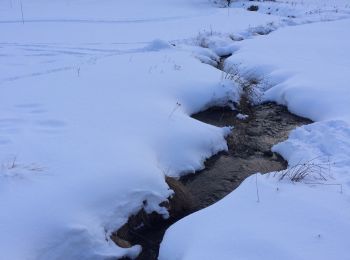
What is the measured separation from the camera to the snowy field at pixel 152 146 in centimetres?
405

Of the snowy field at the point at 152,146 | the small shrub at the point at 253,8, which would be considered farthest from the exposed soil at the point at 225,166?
the small shrub at the point at 253,8

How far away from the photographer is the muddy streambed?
4.92m

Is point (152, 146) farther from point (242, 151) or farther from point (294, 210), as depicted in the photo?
point (294, 210)

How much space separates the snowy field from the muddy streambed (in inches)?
5.9

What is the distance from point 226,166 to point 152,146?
4.26 ft

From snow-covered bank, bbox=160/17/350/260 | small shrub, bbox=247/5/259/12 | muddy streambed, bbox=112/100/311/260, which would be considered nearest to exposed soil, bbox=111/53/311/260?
muddy streambed, bbox=112/100/311/260

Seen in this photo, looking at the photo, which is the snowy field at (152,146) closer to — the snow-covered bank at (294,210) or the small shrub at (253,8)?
the snow-covered bank at (294,210)

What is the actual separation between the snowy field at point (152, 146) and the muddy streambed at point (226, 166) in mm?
149

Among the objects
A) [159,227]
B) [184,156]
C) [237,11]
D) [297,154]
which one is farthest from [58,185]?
[237,11]

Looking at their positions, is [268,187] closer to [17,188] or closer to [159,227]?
[159,227]

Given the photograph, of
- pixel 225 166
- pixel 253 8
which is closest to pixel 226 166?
pixel 225 166

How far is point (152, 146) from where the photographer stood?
6.07 metres

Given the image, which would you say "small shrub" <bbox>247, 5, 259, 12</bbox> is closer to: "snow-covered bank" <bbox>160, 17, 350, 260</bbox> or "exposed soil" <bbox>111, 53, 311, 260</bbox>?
"exposed soil" <bbox>111, 53, 311, 260</bbox>

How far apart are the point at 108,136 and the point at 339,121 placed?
12.9 feet
